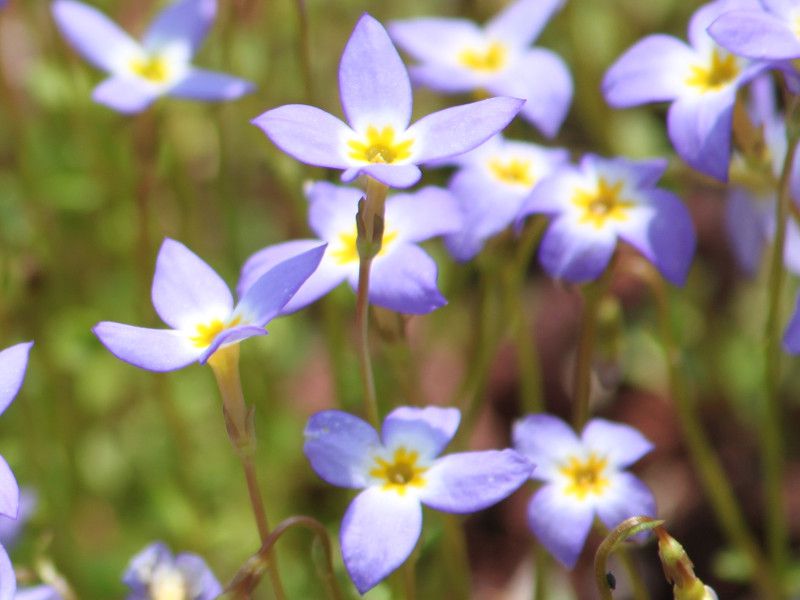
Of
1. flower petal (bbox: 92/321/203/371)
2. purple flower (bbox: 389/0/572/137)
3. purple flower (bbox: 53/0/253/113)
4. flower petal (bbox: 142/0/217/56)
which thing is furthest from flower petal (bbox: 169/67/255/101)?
flower petal (bbox: 92/321/203/371)

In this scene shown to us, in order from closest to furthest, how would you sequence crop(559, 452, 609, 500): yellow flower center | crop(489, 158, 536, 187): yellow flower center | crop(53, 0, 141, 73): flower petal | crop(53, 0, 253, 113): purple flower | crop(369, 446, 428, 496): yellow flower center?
1. crop(369, 446, 428, 496): yellow flower center
2. crop(559, 452, 609, 500): yellow flower center
3. crop(489, 158, 536, 187): yellow flower center
4. crop(53, 0, 253, 113): purple flower
5. crop(53, 0, 141, 73): flower petal

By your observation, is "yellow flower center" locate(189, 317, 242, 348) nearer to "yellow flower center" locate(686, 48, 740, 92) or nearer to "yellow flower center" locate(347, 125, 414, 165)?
"yellow flower center" locate(347, 125, 414, 165)

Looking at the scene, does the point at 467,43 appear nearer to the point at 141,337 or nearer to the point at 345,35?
the point at 141,337

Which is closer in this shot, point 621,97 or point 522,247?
point 621,97

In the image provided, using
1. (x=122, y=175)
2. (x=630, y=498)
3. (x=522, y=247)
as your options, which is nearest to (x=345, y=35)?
(x=122, y=175)

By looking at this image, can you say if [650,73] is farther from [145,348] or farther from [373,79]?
[145,348]

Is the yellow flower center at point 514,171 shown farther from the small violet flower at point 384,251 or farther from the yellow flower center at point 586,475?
the yellow flower center at point 586,475
